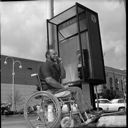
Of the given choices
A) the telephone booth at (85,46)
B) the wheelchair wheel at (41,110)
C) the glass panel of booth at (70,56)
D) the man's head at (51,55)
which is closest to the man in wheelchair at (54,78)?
the man's head at (51,55)

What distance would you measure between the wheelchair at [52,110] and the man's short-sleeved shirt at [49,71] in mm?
102

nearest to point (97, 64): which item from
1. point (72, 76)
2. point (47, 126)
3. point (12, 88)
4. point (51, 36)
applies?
point (72, 76)

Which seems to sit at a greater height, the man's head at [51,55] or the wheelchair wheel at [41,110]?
the man's head at [51,55]

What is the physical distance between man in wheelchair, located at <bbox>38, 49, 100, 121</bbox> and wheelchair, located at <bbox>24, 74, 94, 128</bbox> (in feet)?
0.22

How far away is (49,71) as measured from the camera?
12.2 feet

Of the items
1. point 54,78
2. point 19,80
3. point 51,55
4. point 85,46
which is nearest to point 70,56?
point 85,46

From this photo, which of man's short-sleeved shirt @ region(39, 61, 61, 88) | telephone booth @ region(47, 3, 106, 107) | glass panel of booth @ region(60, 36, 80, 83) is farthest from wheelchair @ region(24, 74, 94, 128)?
glass panel of booth @ region(60, 36, 80, 83)

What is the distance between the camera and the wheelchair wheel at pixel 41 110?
3441 mm

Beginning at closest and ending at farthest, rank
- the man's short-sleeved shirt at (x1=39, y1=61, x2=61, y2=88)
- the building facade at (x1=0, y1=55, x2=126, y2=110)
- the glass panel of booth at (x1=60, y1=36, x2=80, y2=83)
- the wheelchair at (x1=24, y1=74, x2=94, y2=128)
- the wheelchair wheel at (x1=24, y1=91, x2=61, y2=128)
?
the wheelchair at (x1=24, y1=74, x2=94, y2=128)
the wheelchair wheel at (x1=24, y1=91, x2=61, y2=128)
the man's short-sleeved shirt at (x1=39, y1=61, x2=61, y2=88)
the glass panel of booth at (x1=60, y1=36, x2=80, y2=83)
the building facade at (x1=0, y1=55, x2=126, y2=110)

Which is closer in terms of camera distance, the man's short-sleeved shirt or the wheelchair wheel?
the wheelchair wheel

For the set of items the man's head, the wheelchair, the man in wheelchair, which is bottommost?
the wheelchair

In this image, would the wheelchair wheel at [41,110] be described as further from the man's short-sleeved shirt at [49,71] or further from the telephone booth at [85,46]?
the telephone booth at [85,46]

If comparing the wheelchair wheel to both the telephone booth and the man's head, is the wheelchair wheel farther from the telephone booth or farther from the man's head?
the telephone booth

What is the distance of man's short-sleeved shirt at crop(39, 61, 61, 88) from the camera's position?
3.72 m
